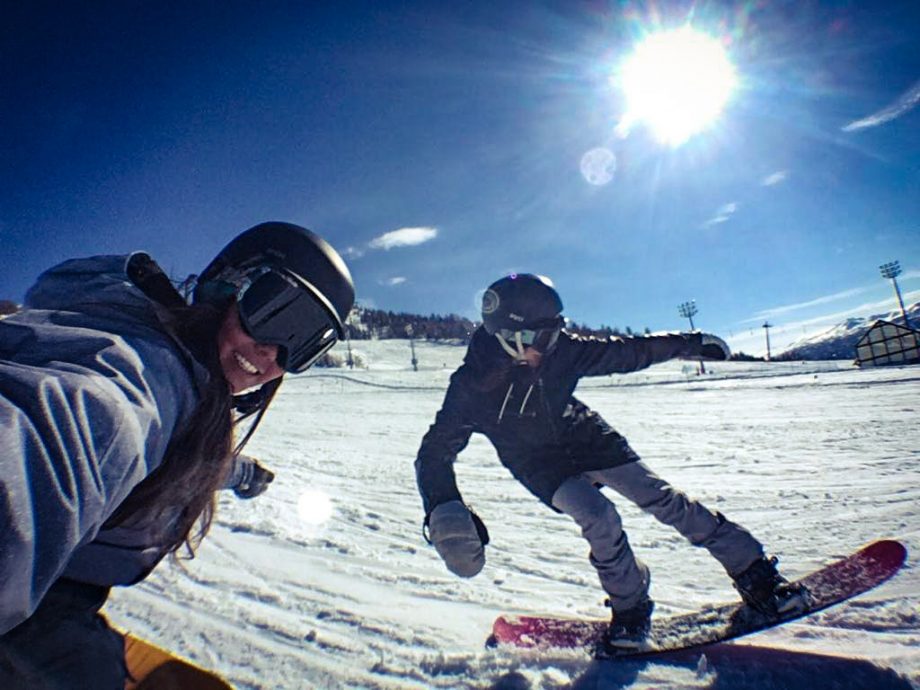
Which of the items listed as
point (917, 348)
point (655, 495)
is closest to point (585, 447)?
point (655, 495)

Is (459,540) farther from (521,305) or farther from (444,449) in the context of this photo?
(521,305)

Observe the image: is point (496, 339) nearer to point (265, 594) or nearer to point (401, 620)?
point (401, 620)

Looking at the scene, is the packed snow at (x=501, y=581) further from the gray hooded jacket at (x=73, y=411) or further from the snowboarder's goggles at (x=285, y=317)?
the gray hooded jacket at (x=73, y=411)

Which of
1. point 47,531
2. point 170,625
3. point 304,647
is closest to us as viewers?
Result: point 47,531

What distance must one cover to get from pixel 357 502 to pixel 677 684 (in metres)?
3.76

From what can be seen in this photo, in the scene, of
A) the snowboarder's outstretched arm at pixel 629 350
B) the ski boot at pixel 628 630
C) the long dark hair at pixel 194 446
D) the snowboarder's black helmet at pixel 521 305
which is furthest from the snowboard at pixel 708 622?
the long dark hair at pixel 194 446

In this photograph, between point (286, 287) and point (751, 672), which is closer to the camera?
point (286, 287)

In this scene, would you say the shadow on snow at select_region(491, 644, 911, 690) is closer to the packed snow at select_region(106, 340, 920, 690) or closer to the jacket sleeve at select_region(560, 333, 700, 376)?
the packed snow at select_region(106, 340, 920, 690)

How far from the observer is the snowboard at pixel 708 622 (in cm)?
225

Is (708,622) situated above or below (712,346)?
below

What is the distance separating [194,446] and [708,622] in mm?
2620

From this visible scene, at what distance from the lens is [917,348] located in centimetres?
3334

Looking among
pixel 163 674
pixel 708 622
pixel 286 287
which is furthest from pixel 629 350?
pixel 163 674

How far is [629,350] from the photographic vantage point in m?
3.23
